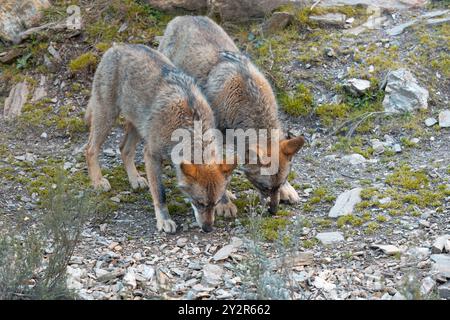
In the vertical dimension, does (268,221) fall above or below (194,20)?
below

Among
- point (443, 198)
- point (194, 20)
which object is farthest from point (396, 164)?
point (194, 20)

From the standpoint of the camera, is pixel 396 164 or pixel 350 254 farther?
pixel 396 164

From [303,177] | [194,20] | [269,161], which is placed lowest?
[303,177]

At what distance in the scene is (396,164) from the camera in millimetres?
10203

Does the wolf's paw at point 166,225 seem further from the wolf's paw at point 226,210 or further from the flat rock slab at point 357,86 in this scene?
the flat rock slab at point 357,86

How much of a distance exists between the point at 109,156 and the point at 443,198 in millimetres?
4973

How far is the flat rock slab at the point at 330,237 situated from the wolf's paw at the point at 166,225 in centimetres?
178

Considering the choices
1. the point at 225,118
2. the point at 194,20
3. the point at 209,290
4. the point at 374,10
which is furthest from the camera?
the point at 374,10

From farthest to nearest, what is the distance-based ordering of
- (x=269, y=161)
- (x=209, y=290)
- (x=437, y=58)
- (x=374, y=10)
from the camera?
(x=374, y=10) < (x=437, y=58) < (x=269, y=161) < (x=209, y=290)

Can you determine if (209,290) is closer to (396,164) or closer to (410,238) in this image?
(410,238)

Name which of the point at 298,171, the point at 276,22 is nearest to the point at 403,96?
the point at 298,171

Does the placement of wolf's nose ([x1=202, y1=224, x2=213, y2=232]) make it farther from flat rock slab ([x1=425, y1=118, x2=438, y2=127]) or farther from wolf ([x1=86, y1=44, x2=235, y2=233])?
flat rock slab ([x1=425, y1=118, x2=438, y2=127])

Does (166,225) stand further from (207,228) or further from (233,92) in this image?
(233,92)

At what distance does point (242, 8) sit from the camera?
12922mm
